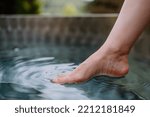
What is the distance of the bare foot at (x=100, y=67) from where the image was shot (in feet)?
3.46

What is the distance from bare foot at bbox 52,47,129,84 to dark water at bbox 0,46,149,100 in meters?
0.02

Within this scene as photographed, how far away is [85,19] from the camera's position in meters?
1.81

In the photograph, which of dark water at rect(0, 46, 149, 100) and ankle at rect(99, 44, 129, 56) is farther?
ankle at rect(99, 44, 129, 56)

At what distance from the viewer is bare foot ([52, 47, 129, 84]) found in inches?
41.6

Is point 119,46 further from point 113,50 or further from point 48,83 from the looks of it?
point 48,83

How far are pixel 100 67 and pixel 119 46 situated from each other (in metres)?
0.07

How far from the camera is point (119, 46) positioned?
108cm

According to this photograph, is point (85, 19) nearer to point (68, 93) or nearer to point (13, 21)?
point (13, 21)

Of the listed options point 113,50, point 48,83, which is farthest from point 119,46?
point 48,83

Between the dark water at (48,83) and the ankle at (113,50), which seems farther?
the ankle at (113,50)

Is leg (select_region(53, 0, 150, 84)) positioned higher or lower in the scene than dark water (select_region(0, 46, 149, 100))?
higher

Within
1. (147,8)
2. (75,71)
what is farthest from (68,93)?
(147,8)

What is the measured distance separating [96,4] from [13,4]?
83 centimetres

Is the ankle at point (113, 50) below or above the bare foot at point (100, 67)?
above
